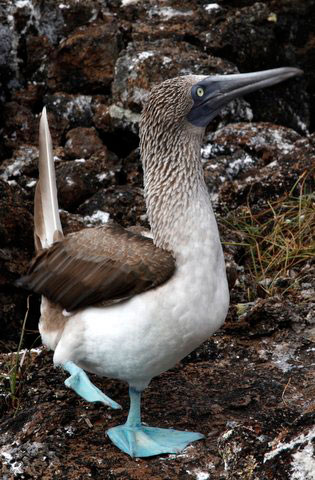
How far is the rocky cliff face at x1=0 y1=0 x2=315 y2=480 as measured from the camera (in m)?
3.61

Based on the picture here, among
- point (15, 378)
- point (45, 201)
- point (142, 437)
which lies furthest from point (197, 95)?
point (15, 378)

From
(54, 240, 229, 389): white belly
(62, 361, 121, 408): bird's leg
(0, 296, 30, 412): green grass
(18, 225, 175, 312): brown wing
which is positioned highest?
(18, 225, 175, 312): brown wing

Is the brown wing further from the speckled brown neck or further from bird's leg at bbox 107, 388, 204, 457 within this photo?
bird's leg at bbox 107, 388, 204, 457

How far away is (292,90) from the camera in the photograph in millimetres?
6832

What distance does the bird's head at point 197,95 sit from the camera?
11.9ft

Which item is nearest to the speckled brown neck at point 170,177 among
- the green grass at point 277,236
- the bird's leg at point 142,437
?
the bird's leg at point 142,437

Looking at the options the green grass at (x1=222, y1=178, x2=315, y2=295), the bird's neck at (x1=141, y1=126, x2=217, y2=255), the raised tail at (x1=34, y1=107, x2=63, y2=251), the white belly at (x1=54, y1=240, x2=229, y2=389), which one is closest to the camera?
the white belly at (x1=54, y1=240, x2=229, y2=389)

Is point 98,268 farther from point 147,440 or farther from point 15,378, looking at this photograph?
point 15,378

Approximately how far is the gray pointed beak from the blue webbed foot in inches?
54.0

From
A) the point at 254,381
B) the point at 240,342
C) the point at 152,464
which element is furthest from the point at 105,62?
the point at 152,464

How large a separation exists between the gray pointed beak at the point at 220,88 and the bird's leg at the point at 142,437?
49.6 inches

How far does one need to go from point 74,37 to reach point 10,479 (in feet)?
13.0

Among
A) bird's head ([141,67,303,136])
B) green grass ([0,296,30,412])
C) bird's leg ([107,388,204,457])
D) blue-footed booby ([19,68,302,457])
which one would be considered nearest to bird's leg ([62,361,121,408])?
blue-footed booby ([19,68,302,457])

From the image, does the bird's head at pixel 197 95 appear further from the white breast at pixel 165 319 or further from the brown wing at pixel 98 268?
the brown wing at pixel 98 268
